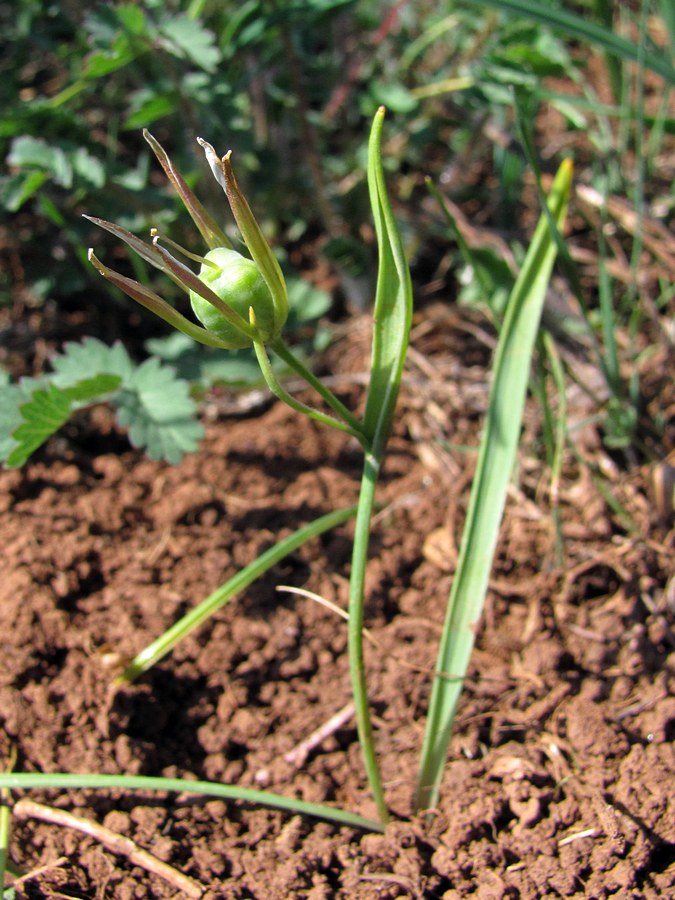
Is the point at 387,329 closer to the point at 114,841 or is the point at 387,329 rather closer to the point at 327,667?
the point at 327,667

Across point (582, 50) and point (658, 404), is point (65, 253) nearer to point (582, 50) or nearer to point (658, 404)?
point (658, 404)

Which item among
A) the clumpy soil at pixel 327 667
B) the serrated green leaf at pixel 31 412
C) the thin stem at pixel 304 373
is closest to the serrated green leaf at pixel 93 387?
the serrated green leaf at pixel 31 412

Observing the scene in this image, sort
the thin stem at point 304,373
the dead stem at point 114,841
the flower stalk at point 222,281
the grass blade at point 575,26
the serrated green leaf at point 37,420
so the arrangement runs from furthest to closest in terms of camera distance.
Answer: the grass blade at point 575,26 → the serrated green leaf at point 37,420 → the dead stem at point 114,841 → the thin stem at point 304,373 → the flower stalk at point 222,281

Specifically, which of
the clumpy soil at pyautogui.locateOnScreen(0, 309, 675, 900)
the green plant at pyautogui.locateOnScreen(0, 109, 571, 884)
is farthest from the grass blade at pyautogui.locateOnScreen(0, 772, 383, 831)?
the clumpy soil at pyautogui.locateOnScreen(0, 309, 675, 900)

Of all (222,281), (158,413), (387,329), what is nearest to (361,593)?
(387,329)

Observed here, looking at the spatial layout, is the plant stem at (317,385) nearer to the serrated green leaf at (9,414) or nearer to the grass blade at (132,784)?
the grass blade at (132,784)

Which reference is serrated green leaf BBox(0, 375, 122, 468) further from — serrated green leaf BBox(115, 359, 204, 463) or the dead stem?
the dead stem

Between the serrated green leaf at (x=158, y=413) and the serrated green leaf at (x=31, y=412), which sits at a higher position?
the serrated green leaf at (x=31, y=412)
